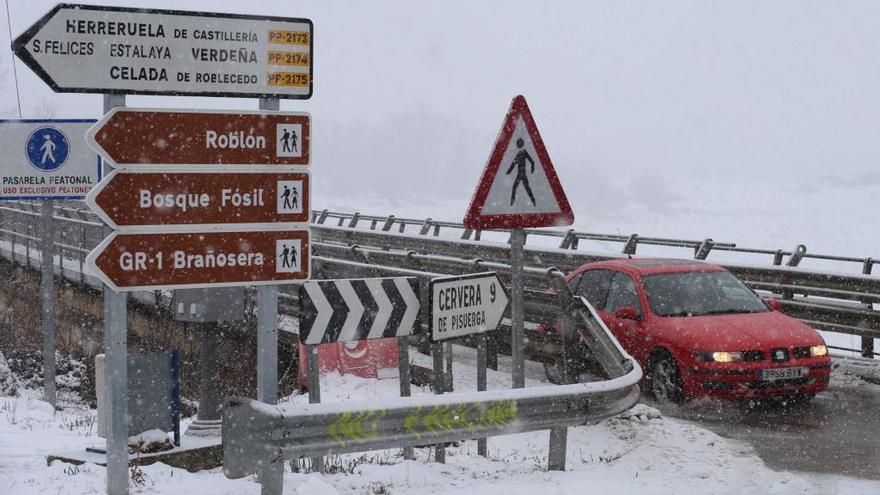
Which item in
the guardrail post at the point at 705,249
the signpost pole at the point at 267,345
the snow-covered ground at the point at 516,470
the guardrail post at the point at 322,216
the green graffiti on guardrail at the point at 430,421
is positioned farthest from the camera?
the guardrail post at the point at 322,216

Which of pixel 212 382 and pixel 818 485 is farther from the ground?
pixel 212 382

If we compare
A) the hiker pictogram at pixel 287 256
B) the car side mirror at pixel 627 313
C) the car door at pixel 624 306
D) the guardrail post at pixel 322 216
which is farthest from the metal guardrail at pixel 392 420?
the guardrail post at pixel 322 216

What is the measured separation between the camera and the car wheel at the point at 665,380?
11.3 meters

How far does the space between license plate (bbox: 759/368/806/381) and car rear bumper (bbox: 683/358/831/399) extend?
3 cm

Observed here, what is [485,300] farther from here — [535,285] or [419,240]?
[419,240]

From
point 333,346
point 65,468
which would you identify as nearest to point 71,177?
point 333,346

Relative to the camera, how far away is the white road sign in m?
11.8

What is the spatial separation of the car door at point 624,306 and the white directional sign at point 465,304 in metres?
3.63

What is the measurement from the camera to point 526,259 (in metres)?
21.8

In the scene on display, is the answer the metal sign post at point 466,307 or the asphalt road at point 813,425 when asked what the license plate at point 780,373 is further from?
the metal sign post at point 466,307

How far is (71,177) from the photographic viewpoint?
39.3 feet

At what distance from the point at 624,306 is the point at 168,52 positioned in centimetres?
734

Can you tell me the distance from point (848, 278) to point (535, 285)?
485cm

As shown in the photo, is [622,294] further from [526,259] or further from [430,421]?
[526,259]
